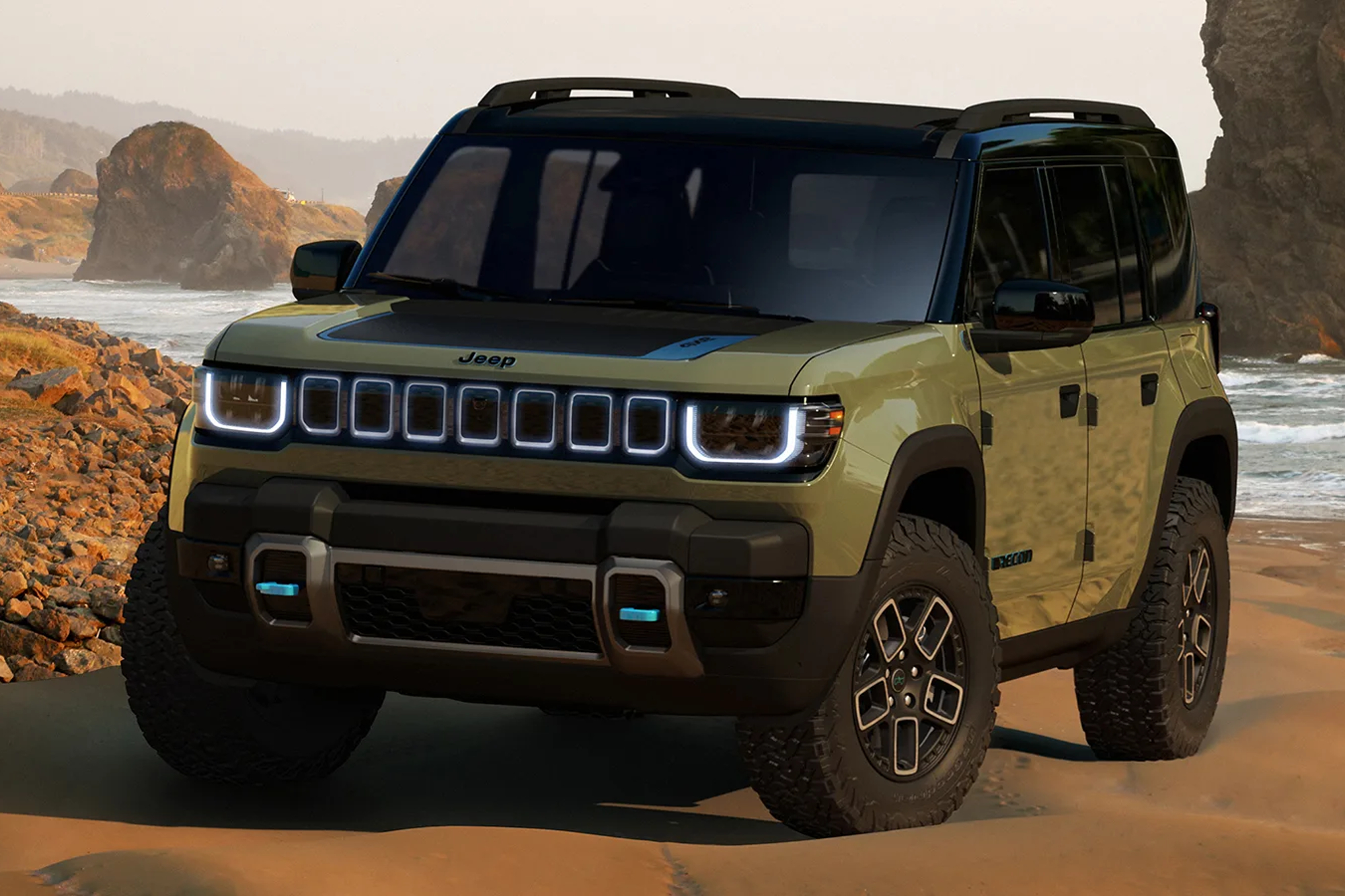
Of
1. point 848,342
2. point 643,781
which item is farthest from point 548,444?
point 643,781

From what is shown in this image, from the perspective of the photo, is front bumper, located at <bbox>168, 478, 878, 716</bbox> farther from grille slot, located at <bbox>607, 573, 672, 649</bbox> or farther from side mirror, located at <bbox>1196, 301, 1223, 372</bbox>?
side mirror, located at <bbox>1196, 301, 1223, 372</bbox>

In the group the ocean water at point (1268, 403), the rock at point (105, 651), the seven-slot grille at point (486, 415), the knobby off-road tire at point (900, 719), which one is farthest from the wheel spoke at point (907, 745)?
the ocean water at point (1268, 403)

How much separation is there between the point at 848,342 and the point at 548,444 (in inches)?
31.8

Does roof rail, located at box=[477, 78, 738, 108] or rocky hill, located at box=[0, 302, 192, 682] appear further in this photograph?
rocky hill, located at box=[0, 302, 192, 682]

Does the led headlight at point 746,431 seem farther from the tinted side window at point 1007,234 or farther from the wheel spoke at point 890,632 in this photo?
the tinted side window at point 1007,234

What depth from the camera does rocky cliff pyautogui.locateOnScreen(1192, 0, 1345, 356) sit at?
241 ft

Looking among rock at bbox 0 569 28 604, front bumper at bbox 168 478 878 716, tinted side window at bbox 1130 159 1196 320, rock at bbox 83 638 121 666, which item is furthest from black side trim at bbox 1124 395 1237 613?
rock at bbox 0 569 28 604

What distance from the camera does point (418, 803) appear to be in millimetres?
6023

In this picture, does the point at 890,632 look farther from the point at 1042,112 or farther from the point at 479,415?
the point at 1042,112

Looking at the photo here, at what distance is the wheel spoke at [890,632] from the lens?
203 inches

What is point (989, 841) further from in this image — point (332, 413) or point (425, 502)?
point (332, 413)

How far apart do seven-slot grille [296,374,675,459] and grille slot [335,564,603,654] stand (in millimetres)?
321

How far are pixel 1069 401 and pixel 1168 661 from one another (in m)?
1.31

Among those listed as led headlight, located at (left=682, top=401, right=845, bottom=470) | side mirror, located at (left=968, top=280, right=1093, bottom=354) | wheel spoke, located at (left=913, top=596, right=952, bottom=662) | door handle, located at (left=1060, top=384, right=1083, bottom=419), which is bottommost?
wheel spoke, located at (left=913, top=596, right=952, bottom=662)
